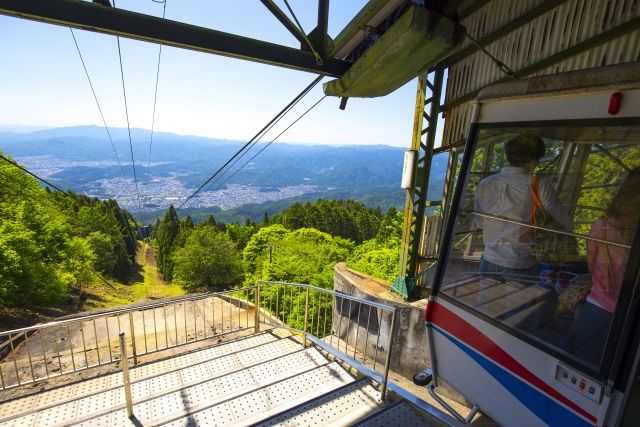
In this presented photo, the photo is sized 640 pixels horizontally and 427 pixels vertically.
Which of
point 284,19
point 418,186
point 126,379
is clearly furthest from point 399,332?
point 284,19

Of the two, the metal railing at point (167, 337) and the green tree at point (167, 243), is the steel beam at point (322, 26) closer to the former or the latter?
the metal railing at point (167, 337)

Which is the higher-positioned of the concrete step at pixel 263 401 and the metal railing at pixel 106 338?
the concrete step at pixel 263 401

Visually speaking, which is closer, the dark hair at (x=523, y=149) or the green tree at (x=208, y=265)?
the dark hair at (x=523, y=149)

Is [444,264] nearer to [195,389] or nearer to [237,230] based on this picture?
[195,389]

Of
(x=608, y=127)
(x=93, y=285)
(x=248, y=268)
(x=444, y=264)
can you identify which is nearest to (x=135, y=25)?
(x=444, y=264)

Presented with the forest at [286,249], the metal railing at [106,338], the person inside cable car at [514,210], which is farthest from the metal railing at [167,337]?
the forest at [286,249]

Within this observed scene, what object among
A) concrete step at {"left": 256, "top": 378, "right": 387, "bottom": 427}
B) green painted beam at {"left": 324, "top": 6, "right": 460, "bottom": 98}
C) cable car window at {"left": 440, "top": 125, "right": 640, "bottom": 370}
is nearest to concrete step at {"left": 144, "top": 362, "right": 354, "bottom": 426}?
concrete step at {"left": 256, "top": 378, "right": 387, "bottom": 427}

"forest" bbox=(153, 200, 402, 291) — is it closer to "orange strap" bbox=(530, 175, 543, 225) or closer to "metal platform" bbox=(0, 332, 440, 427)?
"metal platform" bbox=(0, 332, 440, 427)
